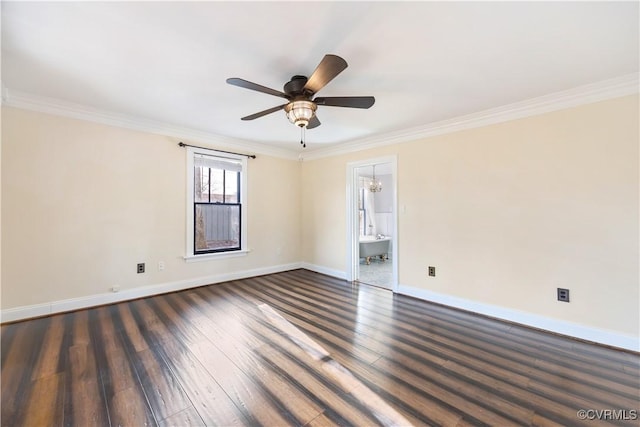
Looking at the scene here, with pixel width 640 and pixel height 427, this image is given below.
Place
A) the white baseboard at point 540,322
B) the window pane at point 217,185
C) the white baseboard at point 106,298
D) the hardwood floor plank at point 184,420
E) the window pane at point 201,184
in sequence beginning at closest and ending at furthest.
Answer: the hardwood floor plank at point 184,420
the white baseboard at point 540,322
the white baseboard at point 106,298
the window pane at point 201,184
the window pane at point 217,185

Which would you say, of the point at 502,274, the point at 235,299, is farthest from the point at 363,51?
the point at 235,299

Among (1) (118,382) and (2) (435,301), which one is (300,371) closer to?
(1) (118,382)

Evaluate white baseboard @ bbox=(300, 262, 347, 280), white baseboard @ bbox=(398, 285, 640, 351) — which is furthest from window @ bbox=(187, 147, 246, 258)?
white baseboard @ bbox=(398, 285, 640, 351)

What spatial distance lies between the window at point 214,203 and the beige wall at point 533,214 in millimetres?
2750

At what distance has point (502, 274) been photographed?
120 inches

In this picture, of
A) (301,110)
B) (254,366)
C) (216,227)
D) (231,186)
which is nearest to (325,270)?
(216,227)

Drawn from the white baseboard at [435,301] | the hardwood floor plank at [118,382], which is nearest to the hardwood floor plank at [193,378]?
the hardwood floor plank at [118,382]

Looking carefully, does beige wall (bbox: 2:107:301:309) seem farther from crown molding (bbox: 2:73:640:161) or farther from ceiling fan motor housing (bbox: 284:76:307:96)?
ceiling fan motor housing (bbox: 284:76:307:96)

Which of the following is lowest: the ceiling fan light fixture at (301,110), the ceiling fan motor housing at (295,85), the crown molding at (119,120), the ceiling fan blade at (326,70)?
the ceiling fan light fixture at (301,110)

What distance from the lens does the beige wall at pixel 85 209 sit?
2846 mm

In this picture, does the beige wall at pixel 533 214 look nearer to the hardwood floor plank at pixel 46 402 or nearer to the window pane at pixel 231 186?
the window pane at pixel 231 186

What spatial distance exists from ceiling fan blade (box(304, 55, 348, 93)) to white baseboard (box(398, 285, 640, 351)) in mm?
3062

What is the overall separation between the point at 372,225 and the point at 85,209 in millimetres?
6502

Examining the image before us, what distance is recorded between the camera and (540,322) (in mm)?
2785
